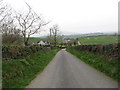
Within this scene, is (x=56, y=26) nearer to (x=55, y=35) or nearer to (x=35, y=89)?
(x=55, y=35)

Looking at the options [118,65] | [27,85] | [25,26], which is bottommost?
[27,85]

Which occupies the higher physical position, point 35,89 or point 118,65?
point 118,65

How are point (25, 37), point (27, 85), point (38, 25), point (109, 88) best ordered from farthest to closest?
point (38, 25), point (25, 37), point (27, 85), point (109, 88)

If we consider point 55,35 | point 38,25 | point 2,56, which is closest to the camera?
point 2,56

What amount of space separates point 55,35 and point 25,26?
115 ft

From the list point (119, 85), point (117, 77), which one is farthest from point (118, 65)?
point (119, 85)

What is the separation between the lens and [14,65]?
8.45 metres

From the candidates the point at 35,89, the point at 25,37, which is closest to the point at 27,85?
the point at 35,89

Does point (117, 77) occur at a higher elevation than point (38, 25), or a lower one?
lower

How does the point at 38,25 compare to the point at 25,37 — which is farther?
the point at 38,25

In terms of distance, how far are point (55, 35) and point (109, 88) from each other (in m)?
63.8

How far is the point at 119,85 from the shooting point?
5508 millimetres

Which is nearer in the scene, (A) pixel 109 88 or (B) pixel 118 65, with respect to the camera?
(A) pixel 109 88

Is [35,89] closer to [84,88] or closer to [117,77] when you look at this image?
[84,88]
